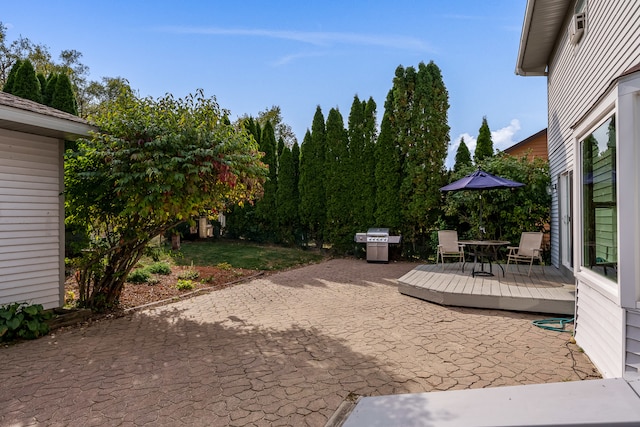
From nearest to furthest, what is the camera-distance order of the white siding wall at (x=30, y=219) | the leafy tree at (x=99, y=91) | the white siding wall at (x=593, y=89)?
the white siding wall at (x=593, y=89) → the white siding wall at (x=30, y=219) → the leafy tree at (x=99, y=91)

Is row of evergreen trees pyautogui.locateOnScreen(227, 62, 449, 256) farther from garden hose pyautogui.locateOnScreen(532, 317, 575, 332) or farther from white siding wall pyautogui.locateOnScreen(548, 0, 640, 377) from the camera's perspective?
garden hose pyautogui.locateOnScreen(532, 317, 575, 332)

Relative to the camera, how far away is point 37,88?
8.71 meters

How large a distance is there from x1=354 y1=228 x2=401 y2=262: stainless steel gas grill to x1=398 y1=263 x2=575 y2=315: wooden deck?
3.49 metres

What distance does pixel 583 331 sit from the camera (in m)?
3.83

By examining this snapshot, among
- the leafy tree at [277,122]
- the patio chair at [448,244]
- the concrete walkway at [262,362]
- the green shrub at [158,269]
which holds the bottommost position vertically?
the concrete walkway at [262,362]

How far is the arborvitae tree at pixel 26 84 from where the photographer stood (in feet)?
27.5

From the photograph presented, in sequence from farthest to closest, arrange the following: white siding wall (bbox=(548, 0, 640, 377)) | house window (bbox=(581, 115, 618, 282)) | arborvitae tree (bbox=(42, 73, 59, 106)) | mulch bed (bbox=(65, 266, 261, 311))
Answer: arborvitae tree (bbox=(42, 73, 59, 106)), mulch bed (bbox=(65, 266, 261, 311)), white siding wall (bbox=(548, 0, 640, 377)), house window (bbox=(581, 115, 618, 282))

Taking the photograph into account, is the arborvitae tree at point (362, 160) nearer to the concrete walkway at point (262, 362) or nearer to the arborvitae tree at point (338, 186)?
the arborvitae tree at point (338, 186)

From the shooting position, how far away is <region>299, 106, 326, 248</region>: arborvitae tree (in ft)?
43.8

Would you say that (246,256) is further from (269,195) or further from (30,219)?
(30,219)

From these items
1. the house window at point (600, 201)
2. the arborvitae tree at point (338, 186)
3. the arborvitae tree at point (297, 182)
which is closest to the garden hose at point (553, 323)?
the house window at point (600, 201)

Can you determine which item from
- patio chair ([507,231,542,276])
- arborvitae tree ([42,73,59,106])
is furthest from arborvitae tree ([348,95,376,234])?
arborvitae tree ([42,73,59,106])

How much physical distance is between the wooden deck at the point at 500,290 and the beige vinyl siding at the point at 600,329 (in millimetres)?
1035

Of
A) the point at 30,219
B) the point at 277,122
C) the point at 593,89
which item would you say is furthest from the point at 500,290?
the point at 277,122
